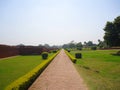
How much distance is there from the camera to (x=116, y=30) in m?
42.1

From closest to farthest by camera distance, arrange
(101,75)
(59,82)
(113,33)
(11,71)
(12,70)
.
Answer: (59,82) < (101,75) < (11,71) < (12,70) < (113,33)

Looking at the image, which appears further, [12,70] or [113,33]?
[113,33]

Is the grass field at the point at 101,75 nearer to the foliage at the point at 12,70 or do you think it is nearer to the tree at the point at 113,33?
the foliage at the point at 12,70

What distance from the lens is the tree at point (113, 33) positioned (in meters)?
41.1

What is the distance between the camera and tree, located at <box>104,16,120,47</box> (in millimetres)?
41128

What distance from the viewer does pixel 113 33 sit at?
139 ft

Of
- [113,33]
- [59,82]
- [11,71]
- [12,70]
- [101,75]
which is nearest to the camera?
[59,82]

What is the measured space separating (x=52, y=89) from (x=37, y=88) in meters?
0.82

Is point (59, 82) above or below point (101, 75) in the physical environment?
above

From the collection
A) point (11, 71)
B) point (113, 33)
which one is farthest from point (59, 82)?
point (113, 33)

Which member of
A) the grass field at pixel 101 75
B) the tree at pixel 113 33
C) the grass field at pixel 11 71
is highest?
the tree at pixel 113 33

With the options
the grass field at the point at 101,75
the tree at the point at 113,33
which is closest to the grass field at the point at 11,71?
the grass field at the point at 101,75

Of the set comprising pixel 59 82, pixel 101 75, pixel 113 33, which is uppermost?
pixel 113 33

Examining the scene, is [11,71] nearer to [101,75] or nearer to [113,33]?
[101,75]
